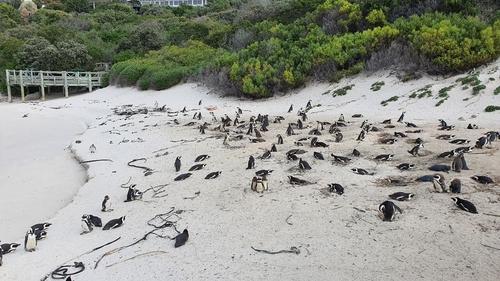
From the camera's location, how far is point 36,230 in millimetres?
7172

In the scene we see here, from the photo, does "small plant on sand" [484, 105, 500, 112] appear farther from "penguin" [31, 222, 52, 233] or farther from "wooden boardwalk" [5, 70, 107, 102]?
"wooden boardwalk" [5, 70, 107, 102]

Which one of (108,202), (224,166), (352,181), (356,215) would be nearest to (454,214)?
(356,215)

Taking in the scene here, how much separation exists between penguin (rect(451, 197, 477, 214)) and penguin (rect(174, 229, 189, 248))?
3.67 metres

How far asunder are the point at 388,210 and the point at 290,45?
56.5 feet

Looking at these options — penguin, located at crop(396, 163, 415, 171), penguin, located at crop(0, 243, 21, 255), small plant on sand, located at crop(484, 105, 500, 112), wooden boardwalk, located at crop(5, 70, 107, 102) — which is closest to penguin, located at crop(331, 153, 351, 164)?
penguin, located at crop(396, 163, 415, 171)

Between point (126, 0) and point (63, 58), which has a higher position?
point (126, 0)

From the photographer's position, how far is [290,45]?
2258 centimetres

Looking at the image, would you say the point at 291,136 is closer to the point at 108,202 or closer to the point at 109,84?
the point at 108,202

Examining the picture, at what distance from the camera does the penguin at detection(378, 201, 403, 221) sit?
6.21 m

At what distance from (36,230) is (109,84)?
26.3 metres

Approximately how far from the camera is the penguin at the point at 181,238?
20.4 feet

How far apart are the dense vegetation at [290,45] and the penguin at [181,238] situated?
43.0ft

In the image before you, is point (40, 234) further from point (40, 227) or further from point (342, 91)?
point (342, 91)

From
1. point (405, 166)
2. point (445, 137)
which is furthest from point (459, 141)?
point (405, 166)
